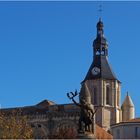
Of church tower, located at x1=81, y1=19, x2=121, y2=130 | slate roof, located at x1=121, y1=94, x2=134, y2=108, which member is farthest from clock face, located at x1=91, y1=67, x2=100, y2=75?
slate roof, located at x1=121, y1=94, x2=134, y2=108

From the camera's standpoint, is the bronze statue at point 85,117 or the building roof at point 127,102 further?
the building roof at point 127,102

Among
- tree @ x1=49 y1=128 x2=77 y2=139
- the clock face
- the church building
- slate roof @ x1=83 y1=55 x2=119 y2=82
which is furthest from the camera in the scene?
the clock face

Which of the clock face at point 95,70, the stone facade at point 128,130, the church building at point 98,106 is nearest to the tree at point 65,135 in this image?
the stone facade at point 128,130

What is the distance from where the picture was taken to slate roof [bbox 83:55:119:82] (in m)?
128

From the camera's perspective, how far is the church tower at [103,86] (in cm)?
12475

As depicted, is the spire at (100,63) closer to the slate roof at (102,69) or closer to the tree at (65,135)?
the slate roof at (102,69)

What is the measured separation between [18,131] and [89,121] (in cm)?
2218

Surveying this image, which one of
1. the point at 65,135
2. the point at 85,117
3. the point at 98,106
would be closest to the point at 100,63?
the point at 98,106

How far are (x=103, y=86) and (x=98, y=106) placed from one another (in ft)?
13.8

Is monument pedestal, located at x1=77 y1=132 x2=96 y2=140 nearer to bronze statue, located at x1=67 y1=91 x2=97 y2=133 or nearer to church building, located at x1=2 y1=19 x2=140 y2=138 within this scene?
bronze statue, located at x1=67 y1=91 x2=97 y2=133

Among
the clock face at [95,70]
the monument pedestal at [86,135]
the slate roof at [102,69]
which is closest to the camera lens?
the monument pedestal at [86,135]

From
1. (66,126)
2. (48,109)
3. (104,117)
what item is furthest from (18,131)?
(104,117)

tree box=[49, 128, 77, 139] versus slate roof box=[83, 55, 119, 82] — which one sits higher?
slate roof box=[83, 55, 119, 82]

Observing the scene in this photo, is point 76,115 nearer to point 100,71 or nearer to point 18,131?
point 100,71
